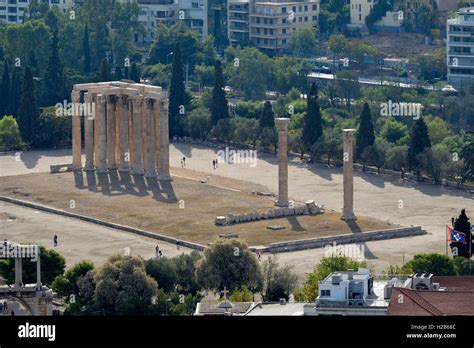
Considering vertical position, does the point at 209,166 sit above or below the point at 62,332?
below

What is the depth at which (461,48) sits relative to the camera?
140 meters

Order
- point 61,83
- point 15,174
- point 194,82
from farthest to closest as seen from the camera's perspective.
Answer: point 194,82
point 61,83
point 15,174

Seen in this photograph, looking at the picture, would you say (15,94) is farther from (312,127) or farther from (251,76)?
(312,127)

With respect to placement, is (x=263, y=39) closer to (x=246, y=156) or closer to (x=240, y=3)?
(x=240, y=3)

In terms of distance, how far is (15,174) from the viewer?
338ft

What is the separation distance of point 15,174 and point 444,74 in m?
55.5

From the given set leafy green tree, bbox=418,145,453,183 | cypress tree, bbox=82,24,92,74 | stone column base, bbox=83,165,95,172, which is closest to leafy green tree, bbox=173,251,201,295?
stone column base, bbox=83,165,95,172

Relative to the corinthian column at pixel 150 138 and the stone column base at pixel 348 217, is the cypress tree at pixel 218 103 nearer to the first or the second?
the corinthian column at pixel 150 138

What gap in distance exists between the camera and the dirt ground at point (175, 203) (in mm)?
80750

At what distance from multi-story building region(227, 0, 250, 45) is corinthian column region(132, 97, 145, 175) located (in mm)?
64557

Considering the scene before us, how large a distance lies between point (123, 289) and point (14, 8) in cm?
11611

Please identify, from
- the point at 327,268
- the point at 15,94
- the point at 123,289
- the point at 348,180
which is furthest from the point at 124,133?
the point at 123,289

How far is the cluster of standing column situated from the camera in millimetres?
97988

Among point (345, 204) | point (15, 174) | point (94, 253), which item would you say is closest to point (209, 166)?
point (15, 174)
